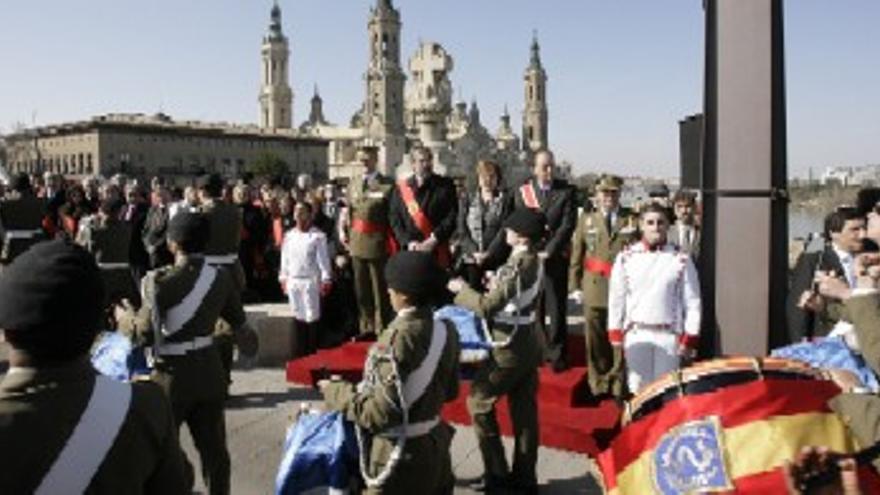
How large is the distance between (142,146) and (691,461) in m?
120

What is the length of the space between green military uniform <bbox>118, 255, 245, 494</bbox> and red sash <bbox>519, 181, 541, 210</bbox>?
3782 mm

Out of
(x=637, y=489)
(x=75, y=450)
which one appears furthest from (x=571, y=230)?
(x=75, y=450)

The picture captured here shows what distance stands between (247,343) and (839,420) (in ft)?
15.2

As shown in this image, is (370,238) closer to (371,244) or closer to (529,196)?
(371,244)

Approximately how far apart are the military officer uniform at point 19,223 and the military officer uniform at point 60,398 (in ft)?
31.5

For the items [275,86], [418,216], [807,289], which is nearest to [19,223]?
[418,216]

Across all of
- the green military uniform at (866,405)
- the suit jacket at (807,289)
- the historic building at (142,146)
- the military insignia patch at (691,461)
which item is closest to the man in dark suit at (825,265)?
the suit jacket at (807,289)

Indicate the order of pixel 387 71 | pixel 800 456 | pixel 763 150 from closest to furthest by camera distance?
pixel 800 456, pixel 763 150, pixel 387 71

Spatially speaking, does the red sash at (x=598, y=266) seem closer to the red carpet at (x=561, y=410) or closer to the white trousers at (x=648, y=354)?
the red carpet at (x=561, y=410)

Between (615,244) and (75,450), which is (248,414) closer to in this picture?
(615,244)

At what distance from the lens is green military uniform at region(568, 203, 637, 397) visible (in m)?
7.75

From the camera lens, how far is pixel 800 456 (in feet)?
8.44

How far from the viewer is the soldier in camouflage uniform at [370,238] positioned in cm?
973

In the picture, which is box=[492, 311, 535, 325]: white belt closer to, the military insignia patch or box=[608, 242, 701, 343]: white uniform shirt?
box=[608, 242, 701, 343]: white uniform shirt
